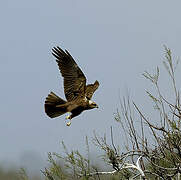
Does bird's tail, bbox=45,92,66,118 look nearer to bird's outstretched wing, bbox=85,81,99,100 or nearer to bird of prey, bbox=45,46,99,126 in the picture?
bird of prey, bbox=45,46,99,126

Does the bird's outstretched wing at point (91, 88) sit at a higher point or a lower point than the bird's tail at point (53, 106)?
higher

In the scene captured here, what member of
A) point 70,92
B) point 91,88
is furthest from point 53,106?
point 91,88

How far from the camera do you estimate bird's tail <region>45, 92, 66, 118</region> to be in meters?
4.47

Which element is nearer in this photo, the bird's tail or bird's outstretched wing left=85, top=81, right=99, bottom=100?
the bird's tail

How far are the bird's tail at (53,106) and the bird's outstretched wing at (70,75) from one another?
0.09 metres

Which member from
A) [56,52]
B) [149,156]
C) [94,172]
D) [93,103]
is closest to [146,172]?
[149,156]

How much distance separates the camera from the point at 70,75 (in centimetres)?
472

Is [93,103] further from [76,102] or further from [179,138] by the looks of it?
[179,138]

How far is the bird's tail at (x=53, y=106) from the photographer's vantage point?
447cm

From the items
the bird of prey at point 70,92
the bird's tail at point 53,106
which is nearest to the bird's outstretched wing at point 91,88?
the bird of prey at point 70,92

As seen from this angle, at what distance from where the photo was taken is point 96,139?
4.68 metres

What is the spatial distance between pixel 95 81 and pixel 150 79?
559 millimetres

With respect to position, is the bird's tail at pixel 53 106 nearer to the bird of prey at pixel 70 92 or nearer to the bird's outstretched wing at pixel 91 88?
the bird of prey at pixel 70 92

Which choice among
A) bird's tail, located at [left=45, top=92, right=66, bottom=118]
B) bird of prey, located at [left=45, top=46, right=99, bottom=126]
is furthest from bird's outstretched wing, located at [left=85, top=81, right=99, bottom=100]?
bird's tail, located at [left=45, top=92, right=66, bottom=118]
